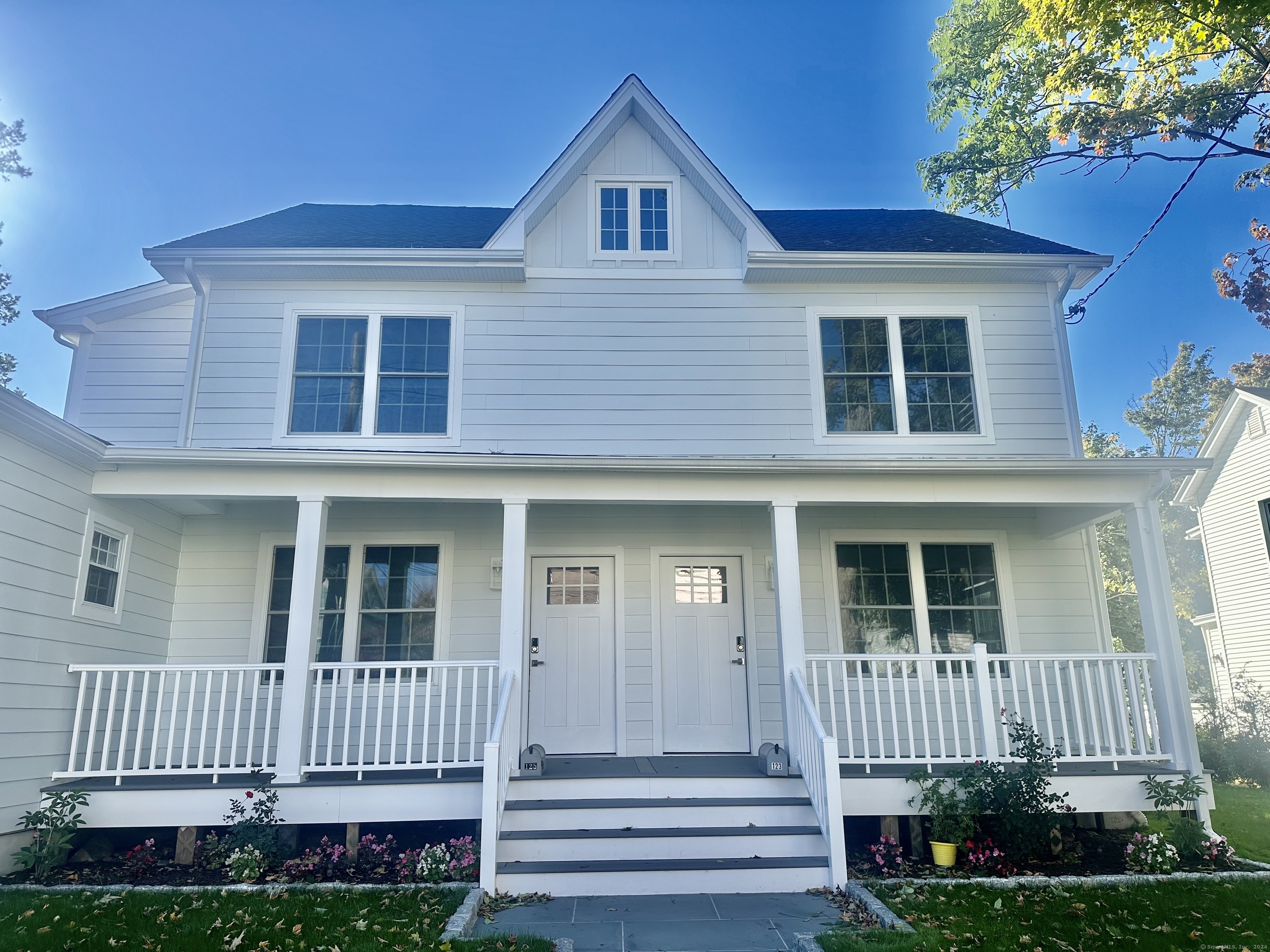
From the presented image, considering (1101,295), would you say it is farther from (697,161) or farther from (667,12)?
(697,161)

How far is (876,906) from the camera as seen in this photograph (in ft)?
17.1

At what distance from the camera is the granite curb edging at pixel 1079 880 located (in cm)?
577

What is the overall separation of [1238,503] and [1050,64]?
9.33 m

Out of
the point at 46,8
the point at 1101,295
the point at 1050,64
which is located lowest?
the point at 1050,64

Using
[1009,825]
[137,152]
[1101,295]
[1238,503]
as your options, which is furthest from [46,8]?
[1101,295]

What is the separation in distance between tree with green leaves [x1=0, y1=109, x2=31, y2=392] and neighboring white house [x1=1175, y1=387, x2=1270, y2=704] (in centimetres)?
2586

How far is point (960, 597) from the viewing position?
8867 millimetres

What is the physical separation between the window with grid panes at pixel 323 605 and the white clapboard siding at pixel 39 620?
1.32 meters

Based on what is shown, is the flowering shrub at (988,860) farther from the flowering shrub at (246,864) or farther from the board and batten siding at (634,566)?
the flowering shrub at (246,864)

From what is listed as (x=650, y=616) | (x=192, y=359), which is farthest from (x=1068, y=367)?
(x=192, y=359)

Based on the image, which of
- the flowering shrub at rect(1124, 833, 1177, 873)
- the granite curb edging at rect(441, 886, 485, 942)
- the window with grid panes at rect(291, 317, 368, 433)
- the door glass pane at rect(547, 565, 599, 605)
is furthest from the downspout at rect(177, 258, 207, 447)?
the flowering shrub at rect(1124, 833, 1177, 873)

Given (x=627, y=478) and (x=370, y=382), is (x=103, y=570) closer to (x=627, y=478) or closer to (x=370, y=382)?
(x=370, y=382)

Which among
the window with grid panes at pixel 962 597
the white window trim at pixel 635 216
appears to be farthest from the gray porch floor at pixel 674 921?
the white window trim at pixel 635 216

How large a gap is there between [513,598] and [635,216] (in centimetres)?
483
